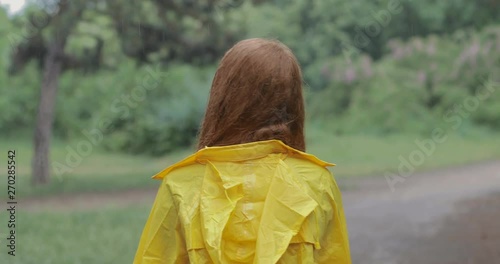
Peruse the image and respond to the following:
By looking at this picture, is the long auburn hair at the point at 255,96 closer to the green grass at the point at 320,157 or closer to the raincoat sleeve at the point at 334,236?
the raincoat sleeve at the point at 334,236

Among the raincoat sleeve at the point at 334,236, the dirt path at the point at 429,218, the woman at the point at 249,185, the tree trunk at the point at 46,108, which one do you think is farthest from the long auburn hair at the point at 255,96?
the tree trunk at the point at 46,108

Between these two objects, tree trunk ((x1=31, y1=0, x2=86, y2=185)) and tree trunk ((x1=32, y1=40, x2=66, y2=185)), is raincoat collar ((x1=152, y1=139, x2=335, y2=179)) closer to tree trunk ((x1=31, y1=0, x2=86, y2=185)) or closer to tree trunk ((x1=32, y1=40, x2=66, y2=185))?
tree trunk ((x1=31, y1=0, x2=86, y2=185))

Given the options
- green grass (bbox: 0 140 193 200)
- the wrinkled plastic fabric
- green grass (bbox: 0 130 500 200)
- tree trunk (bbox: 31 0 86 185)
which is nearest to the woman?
the wrinkled plastic fabric

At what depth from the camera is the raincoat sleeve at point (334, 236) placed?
204 centimetres

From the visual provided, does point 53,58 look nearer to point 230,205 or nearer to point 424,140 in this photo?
point 424,140

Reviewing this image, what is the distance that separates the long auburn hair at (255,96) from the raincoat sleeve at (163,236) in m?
0.18

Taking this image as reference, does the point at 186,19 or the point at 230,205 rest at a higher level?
the point at 186,19

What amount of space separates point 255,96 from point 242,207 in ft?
0.88

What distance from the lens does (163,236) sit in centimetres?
201

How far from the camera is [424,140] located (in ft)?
51.3

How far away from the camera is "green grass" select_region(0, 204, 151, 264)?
22.6 ft

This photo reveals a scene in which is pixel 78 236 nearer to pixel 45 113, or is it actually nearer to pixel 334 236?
pixel 45 113

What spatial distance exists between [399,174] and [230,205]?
427 inches

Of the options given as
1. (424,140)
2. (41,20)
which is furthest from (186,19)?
(424,140)
